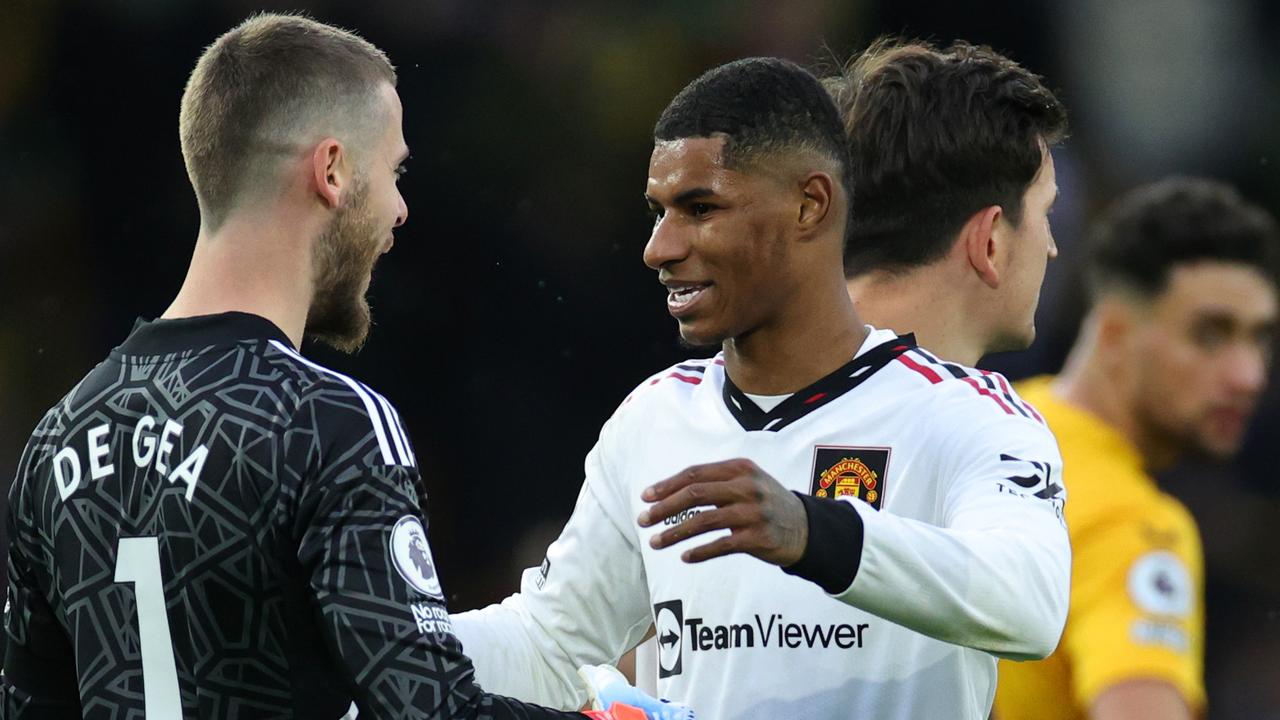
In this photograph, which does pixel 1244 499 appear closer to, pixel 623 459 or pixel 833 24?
pixel 833 24

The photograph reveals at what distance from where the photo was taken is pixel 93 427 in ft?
7.92

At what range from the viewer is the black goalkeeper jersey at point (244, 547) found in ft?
7.32

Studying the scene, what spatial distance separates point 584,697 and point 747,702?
18.1 inches

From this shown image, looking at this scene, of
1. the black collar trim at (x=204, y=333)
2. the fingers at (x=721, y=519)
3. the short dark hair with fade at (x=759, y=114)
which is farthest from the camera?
the short dark hair with fade at (x=759, y=114)

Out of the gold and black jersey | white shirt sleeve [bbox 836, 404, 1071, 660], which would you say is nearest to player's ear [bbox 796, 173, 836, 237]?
white shirt sleeve [bbox 836, 404, 1071, 660]

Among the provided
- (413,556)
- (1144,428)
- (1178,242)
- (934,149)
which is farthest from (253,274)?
(1178,242)

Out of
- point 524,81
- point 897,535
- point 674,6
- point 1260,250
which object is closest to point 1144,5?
point 674,6

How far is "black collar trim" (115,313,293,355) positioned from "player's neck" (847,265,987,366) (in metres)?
1.34

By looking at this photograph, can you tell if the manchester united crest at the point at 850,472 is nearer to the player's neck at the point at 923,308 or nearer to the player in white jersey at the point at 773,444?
the player in white jersey at the point at 773,444

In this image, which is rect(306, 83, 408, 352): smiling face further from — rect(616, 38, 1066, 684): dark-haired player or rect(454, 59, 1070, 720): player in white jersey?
rect(616, 38, 1066, 684): dark-haired player

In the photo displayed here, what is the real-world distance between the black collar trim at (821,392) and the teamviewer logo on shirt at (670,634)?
0.33 metres

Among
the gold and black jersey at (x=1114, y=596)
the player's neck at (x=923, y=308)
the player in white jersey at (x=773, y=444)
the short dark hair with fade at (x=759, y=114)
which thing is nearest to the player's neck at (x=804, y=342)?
the player in white jersey at (x=773, y=444)

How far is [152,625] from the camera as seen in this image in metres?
2.31

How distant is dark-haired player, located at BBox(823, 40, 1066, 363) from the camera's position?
337cm
